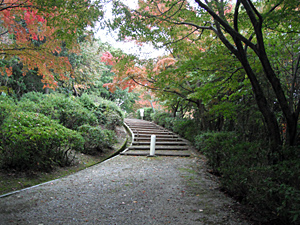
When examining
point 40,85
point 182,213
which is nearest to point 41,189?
point 182,213

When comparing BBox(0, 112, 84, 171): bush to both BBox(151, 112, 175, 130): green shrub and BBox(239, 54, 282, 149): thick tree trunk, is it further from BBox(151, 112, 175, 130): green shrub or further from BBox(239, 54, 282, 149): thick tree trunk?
BBox(151, 112, 175, 130): green shrub

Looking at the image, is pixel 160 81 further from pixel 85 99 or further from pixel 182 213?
pixel 85 99

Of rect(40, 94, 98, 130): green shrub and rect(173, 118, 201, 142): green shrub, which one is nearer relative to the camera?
rect(40, 94, 98, 130): green shrub

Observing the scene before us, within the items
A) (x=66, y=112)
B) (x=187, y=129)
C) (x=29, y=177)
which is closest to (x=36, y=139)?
(x=29, y=177)

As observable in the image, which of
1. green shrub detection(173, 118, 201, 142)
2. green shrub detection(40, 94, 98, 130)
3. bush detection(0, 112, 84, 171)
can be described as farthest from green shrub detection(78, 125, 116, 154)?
green shrub detection(173, 118, 201, 142)

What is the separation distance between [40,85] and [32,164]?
7.14 meters

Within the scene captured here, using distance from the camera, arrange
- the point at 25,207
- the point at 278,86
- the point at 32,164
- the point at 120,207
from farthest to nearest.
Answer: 1. the point at 32,164
2. the point at 278,86
3. the point at 120,207
4. the point at 25,207

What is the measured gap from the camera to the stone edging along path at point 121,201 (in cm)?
288

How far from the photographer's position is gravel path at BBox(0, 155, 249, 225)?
287 cm

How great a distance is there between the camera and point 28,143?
4172mm

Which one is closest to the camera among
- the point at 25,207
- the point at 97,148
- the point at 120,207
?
the point at 25,207

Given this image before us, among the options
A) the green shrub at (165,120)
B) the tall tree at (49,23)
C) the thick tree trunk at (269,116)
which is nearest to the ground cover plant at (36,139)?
the tall tree at (49,23)

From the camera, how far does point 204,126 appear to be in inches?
362

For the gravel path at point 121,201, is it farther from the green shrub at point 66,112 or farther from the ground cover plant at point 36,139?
the green shrub at point 66,112
